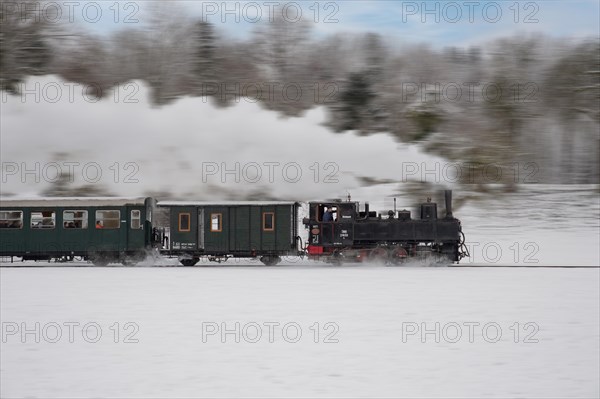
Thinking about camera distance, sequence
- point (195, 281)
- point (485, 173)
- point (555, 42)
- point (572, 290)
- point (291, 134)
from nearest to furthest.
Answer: point (572, 290) → point (195, 281) → point (485, 173) → point (291, 134) → point (555, 42)

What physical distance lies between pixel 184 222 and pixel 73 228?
4.24m

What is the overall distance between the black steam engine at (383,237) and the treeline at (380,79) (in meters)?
23.1

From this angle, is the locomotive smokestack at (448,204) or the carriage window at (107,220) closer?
the carriage window at (107,220)

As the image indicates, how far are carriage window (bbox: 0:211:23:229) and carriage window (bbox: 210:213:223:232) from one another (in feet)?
24.0

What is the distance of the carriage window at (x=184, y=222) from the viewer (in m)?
26.1

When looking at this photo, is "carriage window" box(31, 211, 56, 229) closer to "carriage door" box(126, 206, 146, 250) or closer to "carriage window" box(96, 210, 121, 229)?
"carriage window" box(96, 210, 121, 229)

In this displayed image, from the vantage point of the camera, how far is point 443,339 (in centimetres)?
1224

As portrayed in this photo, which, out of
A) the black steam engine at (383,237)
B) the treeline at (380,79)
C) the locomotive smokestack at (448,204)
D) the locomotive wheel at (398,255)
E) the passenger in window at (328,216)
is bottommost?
the locomotive wheel at (398,255)

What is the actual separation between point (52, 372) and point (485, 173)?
43.3 meters

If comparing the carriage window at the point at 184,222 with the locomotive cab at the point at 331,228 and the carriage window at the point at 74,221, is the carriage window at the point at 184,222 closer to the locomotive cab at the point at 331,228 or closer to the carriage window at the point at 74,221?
the carriage window at the point at 74,221

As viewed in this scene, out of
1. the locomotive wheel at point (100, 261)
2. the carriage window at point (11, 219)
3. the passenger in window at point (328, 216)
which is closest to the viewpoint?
the carriage window at point (11, 219)

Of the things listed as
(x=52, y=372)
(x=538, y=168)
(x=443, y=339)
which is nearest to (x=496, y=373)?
(x=443, y=339)

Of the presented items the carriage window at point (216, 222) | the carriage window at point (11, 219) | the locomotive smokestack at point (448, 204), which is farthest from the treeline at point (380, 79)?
the carriage window at point (11, 219)

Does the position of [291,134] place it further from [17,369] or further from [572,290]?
[17,369]
